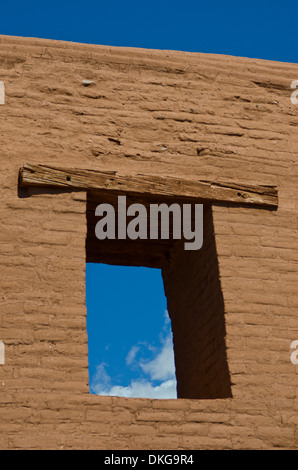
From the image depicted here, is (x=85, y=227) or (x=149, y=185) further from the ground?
(x=149, y=185)

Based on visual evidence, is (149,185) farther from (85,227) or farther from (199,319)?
(199,319)

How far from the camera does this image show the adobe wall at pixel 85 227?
16.6 feet

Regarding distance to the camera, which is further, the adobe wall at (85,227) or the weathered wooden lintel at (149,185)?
the weathered wooden lintel at (149,185)

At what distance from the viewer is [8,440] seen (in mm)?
4840

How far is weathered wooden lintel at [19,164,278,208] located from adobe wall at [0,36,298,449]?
0.29 feet

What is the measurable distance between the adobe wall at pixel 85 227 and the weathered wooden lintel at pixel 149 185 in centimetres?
9

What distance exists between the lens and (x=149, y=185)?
5.96m

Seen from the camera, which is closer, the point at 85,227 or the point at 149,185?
the point at 85,227

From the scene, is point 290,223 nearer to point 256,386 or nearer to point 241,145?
point 241,145

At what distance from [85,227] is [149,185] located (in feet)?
2.06

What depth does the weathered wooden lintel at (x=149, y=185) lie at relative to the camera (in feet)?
18.9

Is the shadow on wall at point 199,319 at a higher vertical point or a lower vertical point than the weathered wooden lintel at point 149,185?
lower

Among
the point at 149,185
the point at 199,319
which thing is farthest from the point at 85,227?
the point at 199,319

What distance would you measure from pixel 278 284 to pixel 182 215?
950 millimetres
